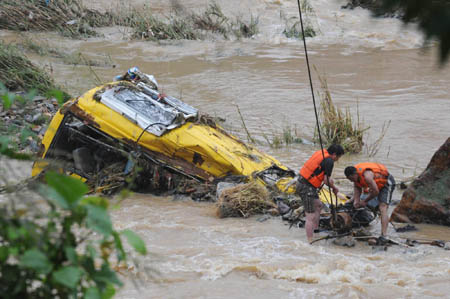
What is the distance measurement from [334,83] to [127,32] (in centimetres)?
827

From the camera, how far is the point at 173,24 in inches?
761

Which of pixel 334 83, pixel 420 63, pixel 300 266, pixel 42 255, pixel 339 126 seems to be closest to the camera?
pixel 42 255

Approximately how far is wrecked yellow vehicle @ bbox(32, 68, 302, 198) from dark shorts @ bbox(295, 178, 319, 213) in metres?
1.07

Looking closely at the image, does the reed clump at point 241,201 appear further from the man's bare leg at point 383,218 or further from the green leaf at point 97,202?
the green leaf at point 97,202

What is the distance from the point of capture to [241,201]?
23.3ft

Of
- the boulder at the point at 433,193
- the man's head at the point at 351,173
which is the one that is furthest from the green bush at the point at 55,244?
the boulder at the point at 433,193

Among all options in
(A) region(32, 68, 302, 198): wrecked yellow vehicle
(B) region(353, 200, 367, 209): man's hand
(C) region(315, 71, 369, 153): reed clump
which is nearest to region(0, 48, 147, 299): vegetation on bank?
(B) region(353, 200, 367, 209): man's hand

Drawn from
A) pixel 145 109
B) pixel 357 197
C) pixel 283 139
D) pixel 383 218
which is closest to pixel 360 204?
pixel 357 197

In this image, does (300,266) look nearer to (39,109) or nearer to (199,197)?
(199,197)

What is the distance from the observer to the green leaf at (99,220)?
6.40ft

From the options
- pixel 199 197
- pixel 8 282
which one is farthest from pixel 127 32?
pixel 8 282

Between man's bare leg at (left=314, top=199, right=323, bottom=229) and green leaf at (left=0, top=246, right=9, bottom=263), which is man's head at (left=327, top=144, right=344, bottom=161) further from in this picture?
green leaf at (left=0, top=246, right=9, bottom=263)

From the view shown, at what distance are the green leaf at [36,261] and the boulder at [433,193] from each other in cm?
568

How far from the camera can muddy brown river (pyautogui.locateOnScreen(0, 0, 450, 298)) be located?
5160mm
